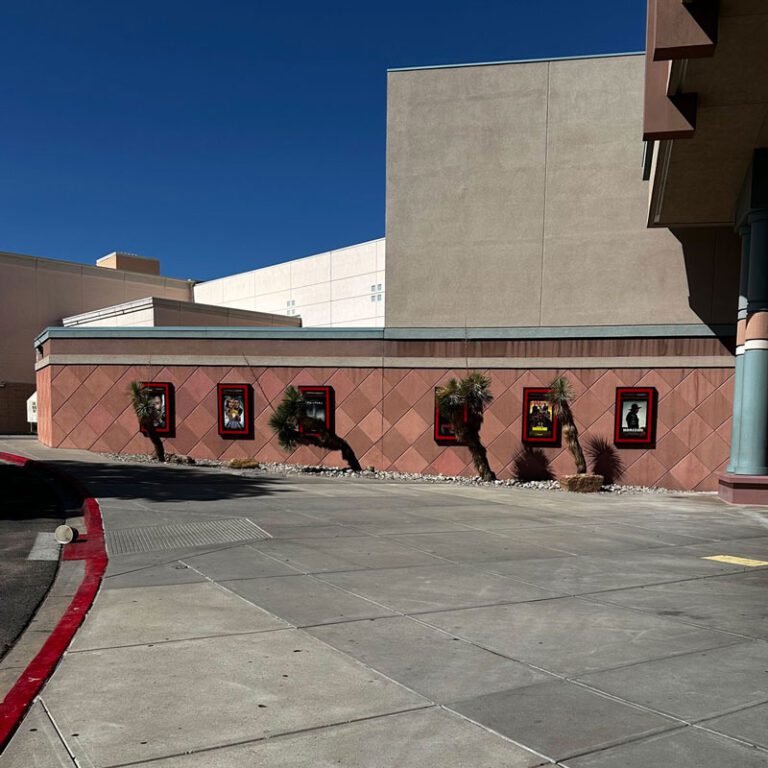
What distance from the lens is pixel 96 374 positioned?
2425cm

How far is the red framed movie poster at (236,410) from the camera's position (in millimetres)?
23172

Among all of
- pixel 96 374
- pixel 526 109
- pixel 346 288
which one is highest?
pixel 526 109

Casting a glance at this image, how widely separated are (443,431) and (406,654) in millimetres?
16634

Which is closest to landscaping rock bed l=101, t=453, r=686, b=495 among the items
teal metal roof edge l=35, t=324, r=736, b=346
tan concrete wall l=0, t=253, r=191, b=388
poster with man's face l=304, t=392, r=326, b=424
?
poster with man's face l=304, t=392, r=326, b=424

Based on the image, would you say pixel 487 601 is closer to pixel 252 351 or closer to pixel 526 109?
pixel 252 351

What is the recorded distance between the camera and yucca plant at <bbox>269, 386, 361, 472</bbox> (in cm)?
2156

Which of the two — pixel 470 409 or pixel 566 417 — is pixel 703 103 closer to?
pixel 566 417

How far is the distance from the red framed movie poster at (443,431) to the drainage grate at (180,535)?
11.2m

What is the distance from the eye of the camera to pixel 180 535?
34.6 feet

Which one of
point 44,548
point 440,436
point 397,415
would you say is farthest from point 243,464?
point 44,548

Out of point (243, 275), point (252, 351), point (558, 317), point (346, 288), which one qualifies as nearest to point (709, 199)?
point (558, 317)

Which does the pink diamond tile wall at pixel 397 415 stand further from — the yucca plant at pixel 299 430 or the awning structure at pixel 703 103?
the awning structure at pixel 703 103

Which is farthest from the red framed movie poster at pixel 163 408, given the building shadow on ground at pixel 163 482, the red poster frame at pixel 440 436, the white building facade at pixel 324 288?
the white building facade at pixel 324 288

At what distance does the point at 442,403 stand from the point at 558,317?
484cm
